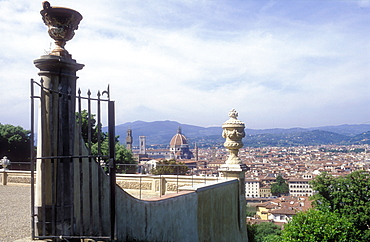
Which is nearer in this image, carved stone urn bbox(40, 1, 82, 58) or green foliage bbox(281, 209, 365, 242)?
carved stone urn bbox(40, 1, 82, 58)

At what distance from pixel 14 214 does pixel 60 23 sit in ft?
15.0

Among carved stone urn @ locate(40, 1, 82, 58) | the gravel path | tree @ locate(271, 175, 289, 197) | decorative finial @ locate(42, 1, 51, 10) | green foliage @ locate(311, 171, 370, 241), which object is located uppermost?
decorative finial @ locate(42, 1, 51, 10)

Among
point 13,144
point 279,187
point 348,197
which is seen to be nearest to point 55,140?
point 348,197

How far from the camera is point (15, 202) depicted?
30.3 feet

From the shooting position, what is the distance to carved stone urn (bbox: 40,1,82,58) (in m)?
4.60

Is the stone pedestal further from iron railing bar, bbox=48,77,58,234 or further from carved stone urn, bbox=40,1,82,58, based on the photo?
carved stone urn, bbox=40,1,82,58

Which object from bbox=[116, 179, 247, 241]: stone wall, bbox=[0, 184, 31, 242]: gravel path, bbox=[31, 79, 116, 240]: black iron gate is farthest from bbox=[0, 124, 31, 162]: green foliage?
bbox=[31, 79, 116, 240]: black iron gate

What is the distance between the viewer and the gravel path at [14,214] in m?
5.72

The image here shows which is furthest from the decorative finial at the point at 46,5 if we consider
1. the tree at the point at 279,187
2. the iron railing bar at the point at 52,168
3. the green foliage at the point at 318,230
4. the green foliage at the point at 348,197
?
the tree at the point at 279,187

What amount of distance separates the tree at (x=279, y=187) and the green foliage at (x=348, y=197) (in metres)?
98.1

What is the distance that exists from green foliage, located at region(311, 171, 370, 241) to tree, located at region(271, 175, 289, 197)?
98080 millimetres

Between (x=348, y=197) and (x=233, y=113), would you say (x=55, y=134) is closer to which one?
(x=233, y=113)

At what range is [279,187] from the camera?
11812 cm

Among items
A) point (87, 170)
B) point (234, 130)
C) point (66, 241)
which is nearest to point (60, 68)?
point (87, 170)
